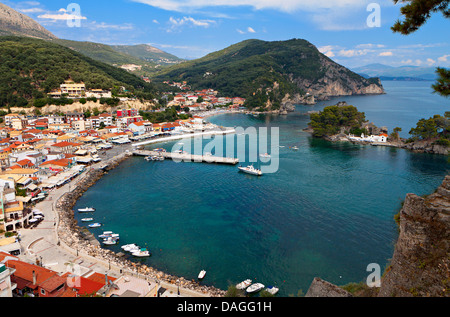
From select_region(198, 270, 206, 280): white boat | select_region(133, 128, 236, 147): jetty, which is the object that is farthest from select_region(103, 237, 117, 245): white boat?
select_region(133, 128, 236, 147): jetty

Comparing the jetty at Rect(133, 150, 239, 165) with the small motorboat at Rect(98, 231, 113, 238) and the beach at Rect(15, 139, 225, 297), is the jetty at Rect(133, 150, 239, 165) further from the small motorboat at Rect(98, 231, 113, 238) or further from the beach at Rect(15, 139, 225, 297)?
the small motorboat at Rect(98, 231, 113, 238)

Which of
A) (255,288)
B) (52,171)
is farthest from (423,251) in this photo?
(52,171)

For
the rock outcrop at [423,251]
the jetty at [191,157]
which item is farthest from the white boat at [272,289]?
the jetty at [191,157]

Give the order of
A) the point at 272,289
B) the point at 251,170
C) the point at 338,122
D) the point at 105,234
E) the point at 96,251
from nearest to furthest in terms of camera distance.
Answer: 1. the point at 272,289
2. the point at 96,251
3. the point at 105,234
4. the point at 251,170
5. the point at 338,122

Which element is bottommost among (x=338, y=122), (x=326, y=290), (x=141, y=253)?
(x=141, y=253)

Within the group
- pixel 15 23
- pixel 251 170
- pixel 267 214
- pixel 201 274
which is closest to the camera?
pixel 201 274

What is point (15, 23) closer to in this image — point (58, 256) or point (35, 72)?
point (35, 72)
